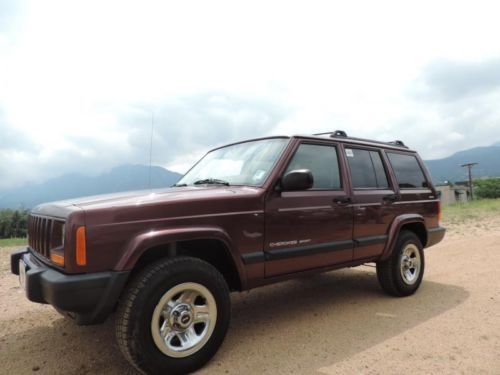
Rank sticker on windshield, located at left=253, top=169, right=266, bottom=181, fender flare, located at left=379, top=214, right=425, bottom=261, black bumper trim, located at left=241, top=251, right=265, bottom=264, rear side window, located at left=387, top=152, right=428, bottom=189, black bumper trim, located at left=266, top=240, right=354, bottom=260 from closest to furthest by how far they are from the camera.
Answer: black bumper trim, located at left=241, top=251, right=265, bottom=264, black bumper trim, located at left=266, top=240, right=354, bottom=260, sticker on windshield, located at left=253, top=169, right=266, bottom=181, fender flare, located at left=379, top=214, right=425, bottom=261, rear side window, located at left=387, top=152, right=428, bottom=189

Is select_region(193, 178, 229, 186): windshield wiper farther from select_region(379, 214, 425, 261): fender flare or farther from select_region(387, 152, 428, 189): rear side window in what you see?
select_region(387, 152, 428, 189): rear side window

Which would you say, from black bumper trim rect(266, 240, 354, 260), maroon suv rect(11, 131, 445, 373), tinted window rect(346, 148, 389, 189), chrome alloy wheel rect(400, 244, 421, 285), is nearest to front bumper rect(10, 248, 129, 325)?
maroon suv rect(11, 131, 445, 373)

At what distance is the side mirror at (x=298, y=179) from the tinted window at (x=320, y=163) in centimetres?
31

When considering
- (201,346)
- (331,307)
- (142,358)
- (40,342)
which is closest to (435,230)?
(331,307)

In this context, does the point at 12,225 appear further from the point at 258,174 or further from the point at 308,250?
the point at 308,250

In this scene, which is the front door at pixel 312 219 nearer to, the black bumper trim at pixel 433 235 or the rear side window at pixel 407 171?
the rear side window at pixel 407 171

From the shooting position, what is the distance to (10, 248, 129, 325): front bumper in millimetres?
2377

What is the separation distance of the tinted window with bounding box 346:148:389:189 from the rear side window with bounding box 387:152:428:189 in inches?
12.5

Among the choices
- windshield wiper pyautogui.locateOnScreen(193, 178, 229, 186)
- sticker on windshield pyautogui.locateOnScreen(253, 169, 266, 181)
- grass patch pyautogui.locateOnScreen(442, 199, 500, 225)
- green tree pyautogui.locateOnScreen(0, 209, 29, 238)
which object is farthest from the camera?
green tree pyautogui.locateOnScreen(0, 209, 29, 238)

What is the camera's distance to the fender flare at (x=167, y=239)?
254cm

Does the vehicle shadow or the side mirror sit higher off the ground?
the side mirror

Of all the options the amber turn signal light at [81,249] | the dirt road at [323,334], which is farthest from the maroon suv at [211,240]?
the dirt road at [323,334]

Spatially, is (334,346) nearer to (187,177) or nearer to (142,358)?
(142,358)

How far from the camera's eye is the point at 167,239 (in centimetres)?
269
